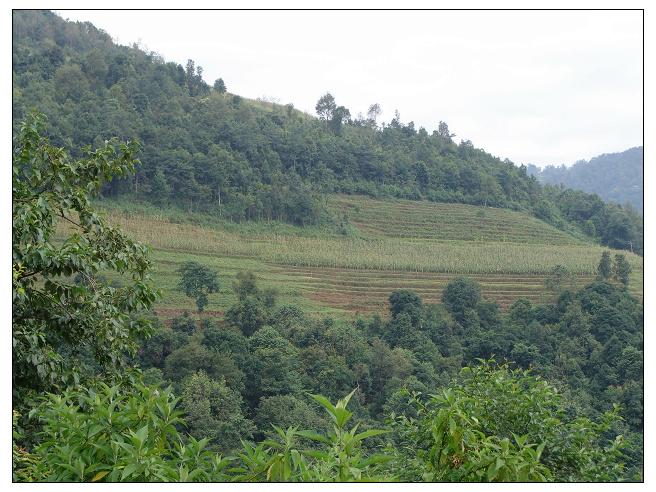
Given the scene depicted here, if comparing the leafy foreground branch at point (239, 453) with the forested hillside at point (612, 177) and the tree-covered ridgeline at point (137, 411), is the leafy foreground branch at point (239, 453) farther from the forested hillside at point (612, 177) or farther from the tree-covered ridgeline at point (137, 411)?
the forested hillside at point (612, 177)

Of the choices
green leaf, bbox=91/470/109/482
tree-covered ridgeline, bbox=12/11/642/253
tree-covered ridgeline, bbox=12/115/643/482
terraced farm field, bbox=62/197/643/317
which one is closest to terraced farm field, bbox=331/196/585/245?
terraced farm field, bbox=62/197/643/317

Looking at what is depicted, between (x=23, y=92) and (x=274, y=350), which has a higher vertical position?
(x=23, y=92)

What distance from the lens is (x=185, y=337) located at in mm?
16984

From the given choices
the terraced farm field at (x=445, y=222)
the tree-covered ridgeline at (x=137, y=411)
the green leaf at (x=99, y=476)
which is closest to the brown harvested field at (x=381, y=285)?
the terraced farm field at (x=445, y=222)

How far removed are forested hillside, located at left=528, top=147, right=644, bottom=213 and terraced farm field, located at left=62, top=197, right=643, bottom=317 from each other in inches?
299

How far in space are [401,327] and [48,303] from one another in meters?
18.0

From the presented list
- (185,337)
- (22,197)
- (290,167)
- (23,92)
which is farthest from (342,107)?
(22,197)

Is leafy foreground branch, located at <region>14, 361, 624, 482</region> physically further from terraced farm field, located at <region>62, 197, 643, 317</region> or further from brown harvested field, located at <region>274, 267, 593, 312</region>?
brown harvested field, located at <region>274, 267, 593, 312</region>

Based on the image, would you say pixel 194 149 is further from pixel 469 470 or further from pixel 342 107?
pixel 469 470

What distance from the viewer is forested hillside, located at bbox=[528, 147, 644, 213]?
37466 mm

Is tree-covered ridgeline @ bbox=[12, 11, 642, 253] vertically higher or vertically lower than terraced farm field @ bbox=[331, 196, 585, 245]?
higher

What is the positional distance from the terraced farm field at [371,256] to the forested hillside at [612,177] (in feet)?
24.9

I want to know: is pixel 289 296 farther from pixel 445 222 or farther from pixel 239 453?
pixel 239 453

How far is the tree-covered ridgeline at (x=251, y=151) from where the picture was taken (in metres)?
31.5
